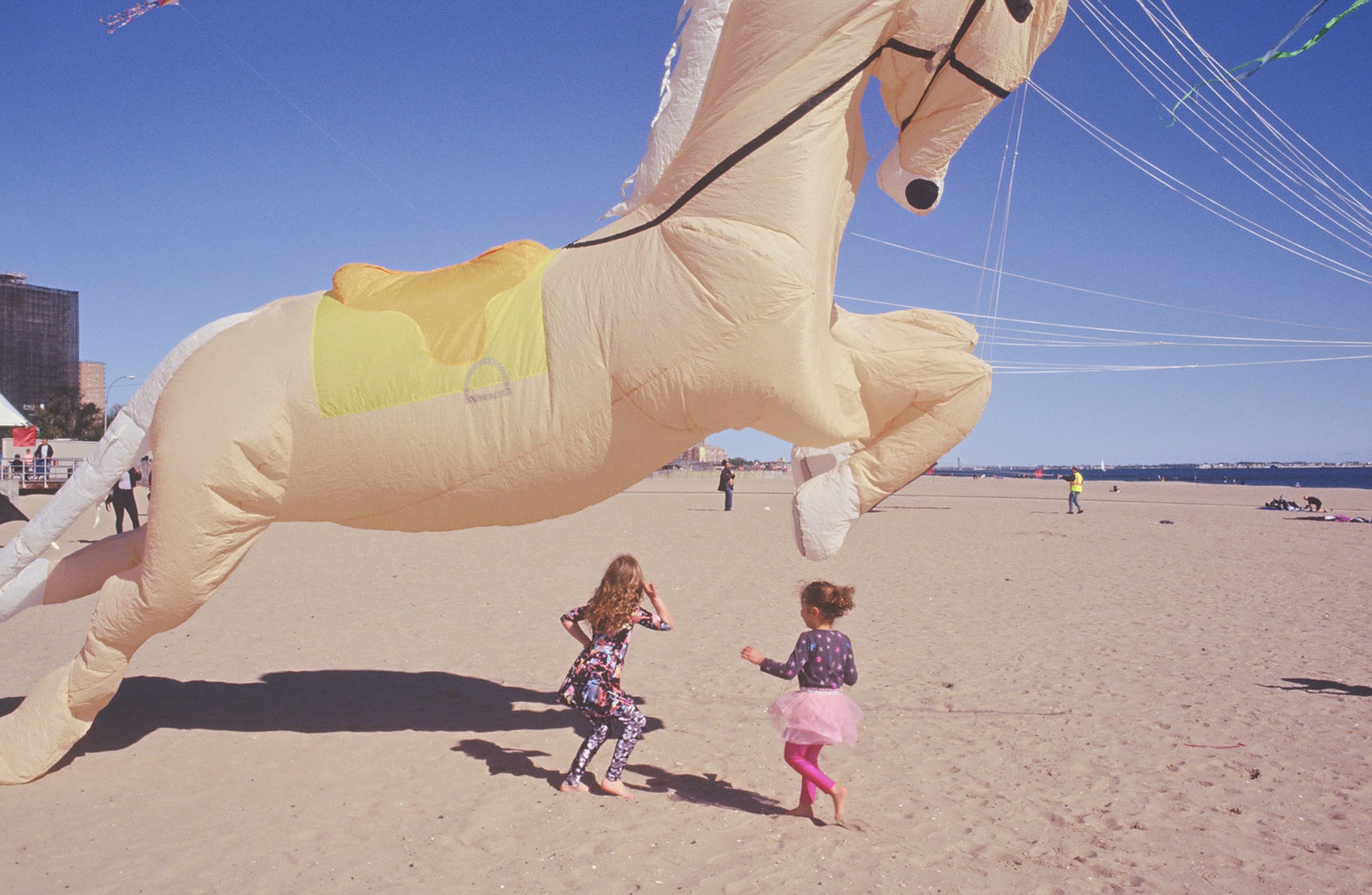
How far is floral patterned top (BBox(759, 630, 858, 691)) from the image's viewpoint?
13.0 ft

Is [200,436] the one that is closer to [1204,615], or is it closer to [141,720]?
[141,720]

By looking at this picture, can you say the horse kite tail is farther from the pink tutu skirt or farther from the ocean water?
the ocean water

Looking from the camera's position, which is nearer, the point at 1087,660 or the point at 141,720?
the point at 141,720

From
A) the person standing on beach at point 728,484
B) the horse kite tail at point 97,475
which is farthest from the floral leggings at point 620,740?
the person standing on beach at point 728,484

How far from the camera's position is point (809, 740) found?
12.6ft

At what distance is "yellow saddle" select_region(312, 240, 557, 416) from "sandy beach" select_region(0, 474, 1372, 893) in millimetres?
1916

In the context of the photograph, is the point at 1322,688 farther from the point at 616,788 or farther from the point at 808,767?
the point at 616,788

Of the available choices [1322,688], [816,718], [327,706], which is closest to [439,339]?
[816,718]

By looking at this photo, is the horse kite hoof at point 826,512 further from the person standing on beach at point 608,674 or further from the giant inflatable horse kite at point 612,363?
the person standing on beach at point 608,674

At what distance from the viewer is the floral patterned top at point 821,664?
13.0 ft

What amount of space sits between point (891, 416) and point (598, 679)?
6.30ft

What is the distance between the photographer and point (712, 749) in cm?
502

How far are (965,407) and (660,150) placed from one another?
190cm

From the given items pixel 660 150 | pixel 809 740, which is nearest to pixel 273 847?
pixel 809 740
